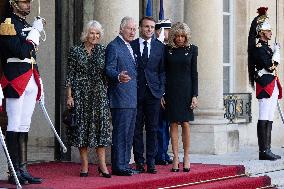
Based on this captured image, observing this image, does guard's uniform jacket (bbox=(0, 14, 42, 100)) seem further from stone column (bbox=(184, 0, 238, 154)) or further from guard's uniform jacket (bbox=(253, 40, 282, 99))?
stone column (bbox=(184, 0, 238, 154))

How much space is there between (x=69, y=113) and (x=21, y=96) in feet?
2.87

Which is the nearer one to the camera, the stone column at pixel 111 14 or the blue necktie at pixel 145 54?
the blue necktie at pixel 145 54

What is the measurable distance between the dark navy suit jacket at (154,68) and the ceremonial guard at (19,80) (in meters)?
1.59

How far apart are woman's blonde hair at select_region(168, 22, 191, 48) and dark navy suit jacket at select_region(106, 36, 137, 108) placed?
72 centimetres

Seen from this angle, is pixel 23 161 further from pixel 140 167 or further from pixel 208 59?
pixel 208 59

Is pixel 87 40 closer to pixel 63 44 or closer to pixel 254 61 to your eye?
pixel 63 44

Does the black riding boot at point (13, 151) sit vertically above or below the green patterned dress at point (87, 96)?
below

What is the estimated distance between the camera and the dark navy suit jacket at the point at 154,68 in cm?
1020

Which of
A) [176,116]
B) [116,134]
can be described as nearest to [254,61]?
[176,116]

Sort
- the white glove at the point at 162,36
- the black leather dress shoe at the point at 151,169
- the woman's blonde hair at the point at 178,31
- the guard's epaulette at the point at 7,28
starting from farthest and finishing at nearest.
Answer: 1. the white glove at the point at 162,36
2. the woman's blonde hair at the point at 178,31
3. the black leather dress shoe at the point at 151,169
4. the guard's epaulette at the point at 7,28

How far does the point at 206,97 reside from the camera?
13625 mm

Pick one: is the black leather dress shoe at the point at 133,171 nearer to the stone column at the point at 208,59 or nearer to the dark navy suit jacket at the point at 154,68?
the dark navy suit jacket at the point at 154,68

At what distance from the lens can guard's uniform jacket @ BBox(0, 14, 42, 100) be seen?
8.80 m

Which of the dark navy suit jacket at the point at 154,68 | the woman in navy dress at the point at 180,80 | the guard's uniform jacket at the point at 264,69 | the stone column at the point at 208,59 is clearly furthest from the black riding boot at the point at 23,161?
the stone column at the point at 208,59
